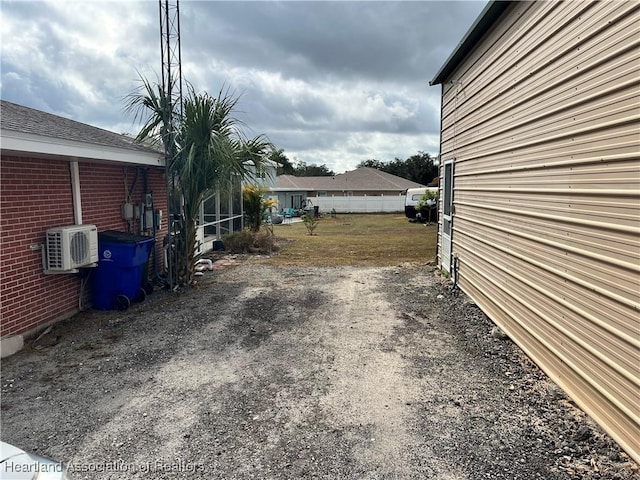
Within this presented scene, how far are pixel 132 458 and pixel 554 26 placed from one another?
15.3 ft

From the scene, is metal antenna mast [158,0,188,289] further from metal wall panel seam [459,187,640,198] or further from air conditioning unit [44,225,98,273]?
metal wall panel seam [459,187,640,198]

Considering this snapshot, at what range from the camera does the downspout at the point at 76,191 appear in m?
5.35

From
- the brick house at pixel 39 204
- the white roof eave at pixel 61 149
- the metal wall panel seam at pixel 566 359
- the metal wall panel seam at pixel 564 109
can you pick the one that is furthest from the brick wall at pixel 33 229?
the metal wall panel seam at pixel 564 109

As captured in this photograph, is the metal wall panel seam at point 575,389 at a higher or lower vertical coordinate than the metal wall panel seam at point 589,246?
lower

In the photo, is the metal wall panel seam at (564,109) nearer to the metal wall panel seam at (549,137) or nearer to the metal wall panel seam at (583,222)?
the metal wall panel seam at (549,137)

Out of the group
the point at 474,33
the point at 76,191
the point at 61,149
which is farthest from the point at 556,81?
the point at 76,191

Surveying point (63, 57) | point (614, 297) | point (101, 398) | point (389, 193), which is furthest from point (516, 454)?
point (389, 193)

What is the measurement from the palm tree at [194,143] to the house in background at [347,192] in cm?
2156

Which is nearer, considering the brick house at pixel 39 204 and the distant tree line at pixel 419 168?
the brick house at pixel 39 204

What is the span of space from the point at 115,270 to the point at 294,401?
373 cm

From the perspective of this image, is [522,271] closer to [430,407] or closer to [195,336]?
[430,407]

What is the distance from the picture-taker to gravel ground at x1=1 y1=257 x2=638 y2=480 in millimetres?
2439

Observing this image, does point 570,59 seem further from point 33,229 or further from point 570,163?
point 33,229

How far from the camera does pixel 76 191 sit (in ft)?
17.8
